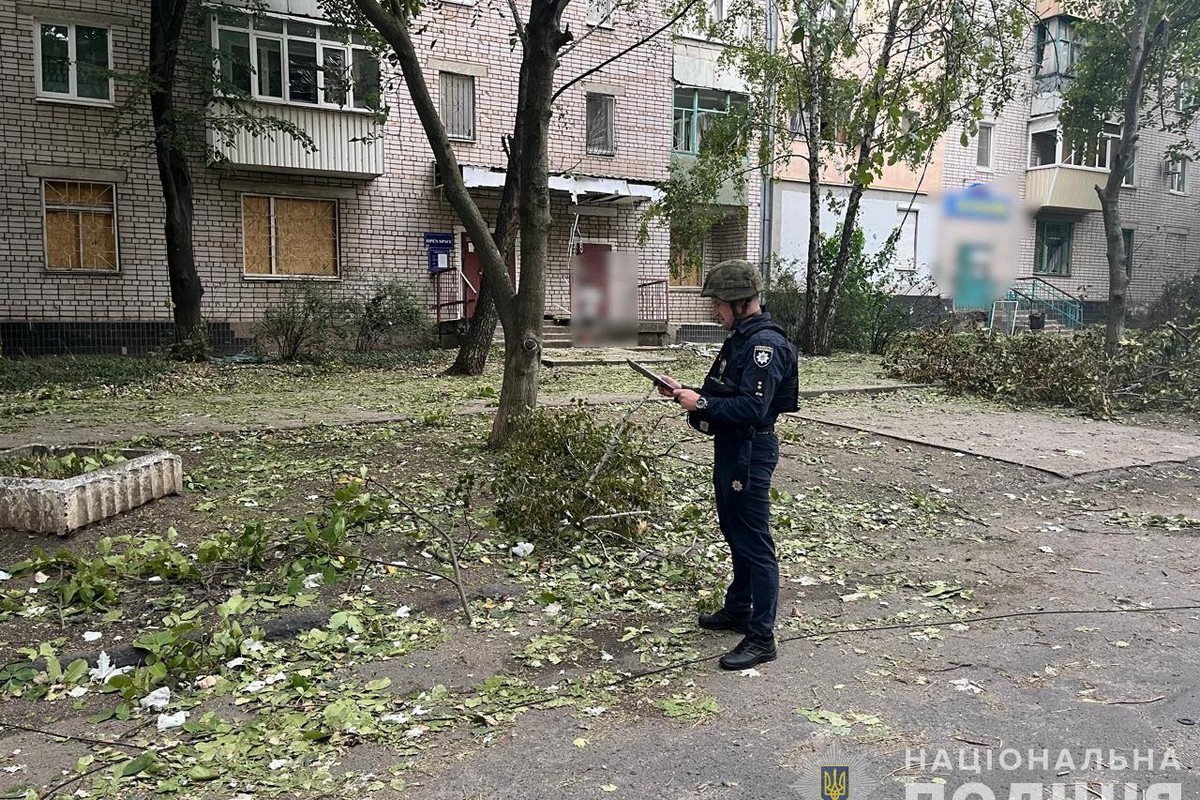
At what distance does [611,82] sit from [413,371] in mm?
10617

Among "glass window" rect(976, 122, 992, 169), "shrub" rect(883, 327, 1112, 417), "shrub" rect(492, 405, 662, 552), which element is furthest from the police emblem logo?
"glass window" rect(976, 122, 992, 169)

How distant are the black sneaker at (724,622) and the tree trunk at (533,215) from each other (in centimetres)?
313

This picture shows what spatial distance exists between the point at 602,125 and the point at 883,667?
19924 millimetres

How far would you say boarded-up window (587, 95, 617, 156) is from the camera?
21922mm

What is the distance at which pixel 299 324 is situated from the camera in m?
16.9

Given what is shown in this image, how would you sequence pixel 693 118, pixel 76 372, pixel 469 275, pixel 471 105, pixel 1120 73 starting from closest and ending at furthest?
1. pixel 76 372
2. pixel 1120 73
3. pixel 471 105
4. pixel 469 275
5. pixel 693 118

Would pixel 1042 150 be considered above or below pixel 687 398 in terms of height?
above

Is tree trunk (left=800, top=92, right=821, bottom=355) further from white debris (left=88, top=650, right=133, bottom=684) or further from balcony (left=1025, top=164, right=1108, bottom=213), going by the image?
white debris (left=88, top=650, right=133, bottom=684)

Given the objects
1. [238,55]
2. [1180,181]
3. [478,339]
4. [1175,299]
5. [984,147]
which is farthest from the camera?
[1180,181]

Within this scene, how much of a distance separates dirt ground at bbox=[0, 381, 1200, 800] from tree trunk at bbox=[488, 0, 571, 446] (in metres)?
1.24

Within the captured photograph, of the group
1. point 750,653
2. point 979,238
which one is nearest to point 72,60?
point 979,238

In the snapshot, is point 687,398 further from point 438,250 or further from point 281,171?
point 438,250

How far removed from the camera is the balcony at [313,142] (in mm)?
17250

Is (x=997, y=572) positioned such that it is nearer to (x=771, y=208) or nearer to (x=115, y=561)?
(x=115, y=561)
